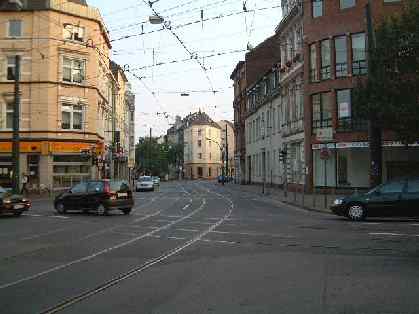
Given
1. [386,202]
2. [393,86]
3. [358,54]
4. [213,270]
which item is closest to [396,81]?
[393,86]

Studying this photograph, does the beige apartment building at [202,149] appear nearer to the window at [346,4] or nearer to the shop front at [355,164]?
the shop front at [355,164]

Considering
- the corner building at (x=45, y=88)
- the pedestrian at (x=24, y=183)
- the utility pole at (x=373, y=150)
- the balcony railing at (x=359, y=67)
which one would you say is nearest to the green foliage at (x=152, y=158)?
the corner building at (x=45, y=88)

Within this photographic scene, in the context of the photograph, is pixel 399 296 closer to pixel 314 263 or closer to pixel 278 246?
pixel 314 263

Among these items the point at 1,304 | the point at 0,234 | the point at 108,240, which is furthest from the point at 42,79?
the point at 1,304

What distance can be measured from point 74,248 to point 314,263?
19.2ft

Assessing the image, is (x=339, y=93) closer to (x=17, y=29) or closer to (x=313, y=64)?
(x=313, y=64)

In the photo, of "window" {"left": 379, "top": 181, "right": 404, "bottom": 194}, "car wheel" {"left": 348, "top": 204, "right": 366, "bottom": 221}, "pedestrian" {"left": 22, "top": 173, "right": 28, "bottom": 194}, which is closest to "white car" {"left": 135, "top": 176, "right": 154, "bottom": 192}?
"pedestrian" {"left": 22, "top": 173, "right": 28, "bottom": 194}

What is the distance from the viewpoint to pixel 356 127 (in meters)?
36.5

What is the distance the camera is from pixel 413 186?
65.9ft

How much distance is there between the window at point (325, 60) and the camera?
38156 mm

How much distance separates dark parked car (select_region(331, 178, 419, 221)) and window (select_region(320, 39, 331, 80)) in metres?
18.9

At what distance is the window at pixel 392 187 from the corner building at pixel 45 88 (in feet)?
86.0

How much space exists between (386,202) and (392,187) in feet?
2.12

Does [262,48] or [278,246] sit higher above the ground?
[262,48]
